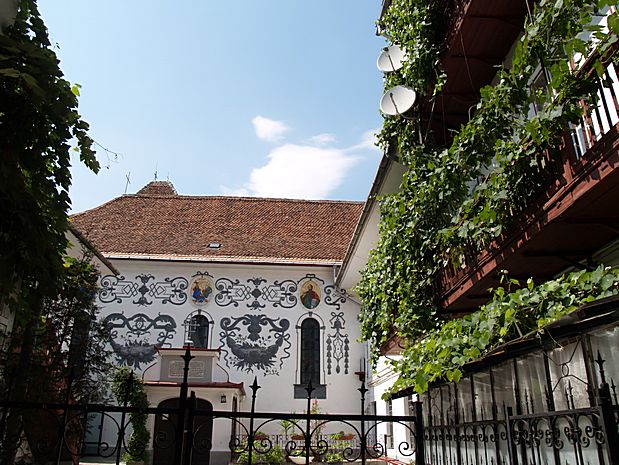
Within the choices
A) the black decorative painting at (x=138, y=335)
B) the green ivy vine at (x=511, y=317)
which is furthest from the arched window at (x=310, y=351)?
the green ivy vine at (x=511, y=317)

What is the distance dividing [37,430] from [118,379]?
6.06 metres

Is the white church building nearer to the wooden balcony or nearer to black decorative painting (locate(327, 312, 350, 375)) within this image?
black decorative painting (locate(327, 312, 350, 375))

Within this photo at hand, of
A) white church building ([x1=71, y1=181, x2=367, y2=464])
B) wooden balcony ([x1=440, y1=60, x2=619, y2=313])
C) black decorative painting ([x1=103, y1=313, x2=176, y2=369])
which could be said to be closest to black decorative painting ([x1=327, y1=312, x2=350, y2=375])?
white church building ([x1=71, y1=181, x2=367, y2=464])

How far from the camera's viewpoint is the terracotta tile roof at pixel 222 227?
1902 cm

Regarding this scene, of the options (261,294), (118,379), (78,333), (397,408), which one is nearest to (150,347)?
(118,379)

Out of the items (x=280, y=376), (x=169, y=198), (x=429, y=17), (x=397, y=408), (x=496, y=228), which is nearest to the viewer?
(x=496, y=228)

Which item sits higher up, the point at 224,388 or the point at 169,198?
the point at 169,198

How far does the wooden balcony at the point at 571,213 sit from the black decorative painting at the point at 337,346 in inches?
450

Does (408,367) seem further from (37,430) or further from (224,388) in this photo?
(224,388)

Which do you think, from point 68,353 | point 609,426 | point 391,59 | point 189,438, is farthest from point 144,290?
point 609,426

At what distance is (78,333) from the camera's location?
10828 mm

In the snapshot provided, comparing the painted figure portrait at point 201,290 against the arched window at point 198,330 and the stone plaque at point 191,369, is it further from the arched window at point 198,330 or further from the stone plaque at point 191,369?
the stone plaque at point 191,369

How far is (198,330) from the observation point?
59.4 feet

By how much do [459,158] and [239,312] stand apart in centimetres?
1293
